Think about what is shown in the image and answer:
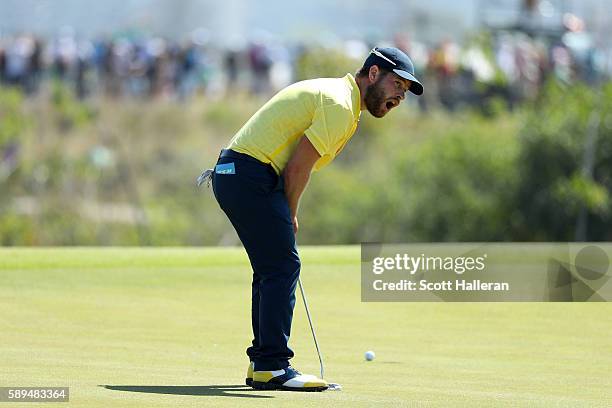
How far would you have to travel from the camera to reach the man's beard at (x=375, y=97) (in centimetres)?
723

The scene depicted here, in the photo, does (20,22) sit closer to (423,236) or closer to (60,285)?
(423,236)

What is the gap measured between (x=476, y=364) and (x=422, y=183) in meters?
30.8

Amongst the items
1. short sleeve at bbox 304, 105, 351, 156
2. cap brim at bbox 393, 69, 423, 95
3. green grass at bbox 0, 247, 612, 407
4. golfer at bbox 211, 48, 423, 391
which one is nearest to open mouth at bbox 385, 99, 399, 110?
golfer at bbox 211, 48, 423, 391

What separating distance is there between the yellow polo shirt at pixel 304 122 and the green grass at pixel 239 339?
1251mm

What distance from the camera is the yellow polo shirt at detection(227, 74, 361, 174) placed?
6.96 metres

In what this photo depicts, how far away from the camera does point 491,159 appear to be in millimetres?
38125

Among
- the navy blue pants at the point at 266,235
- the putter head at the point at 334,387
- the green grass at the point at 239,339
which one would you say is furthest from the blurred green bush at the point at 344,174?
the putter head at the point at 334,387

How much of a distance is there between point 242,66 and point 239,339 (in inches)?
1505

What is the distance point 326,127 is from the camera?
6938mm

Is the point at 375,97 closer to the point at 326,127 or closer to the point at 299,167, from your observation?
the point at 326,127

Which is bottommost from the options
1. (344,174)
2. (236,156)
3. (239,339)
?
(239,339)

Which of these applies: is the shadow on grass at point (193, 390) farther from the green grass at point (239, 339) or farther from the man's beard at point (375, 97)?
the man's beard at point (375, 97)

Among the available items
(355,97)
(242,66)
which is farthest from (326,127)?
(242,66)

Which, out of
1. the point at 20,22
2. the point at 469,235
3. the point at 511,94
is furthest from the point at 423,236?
the point at 20,22
